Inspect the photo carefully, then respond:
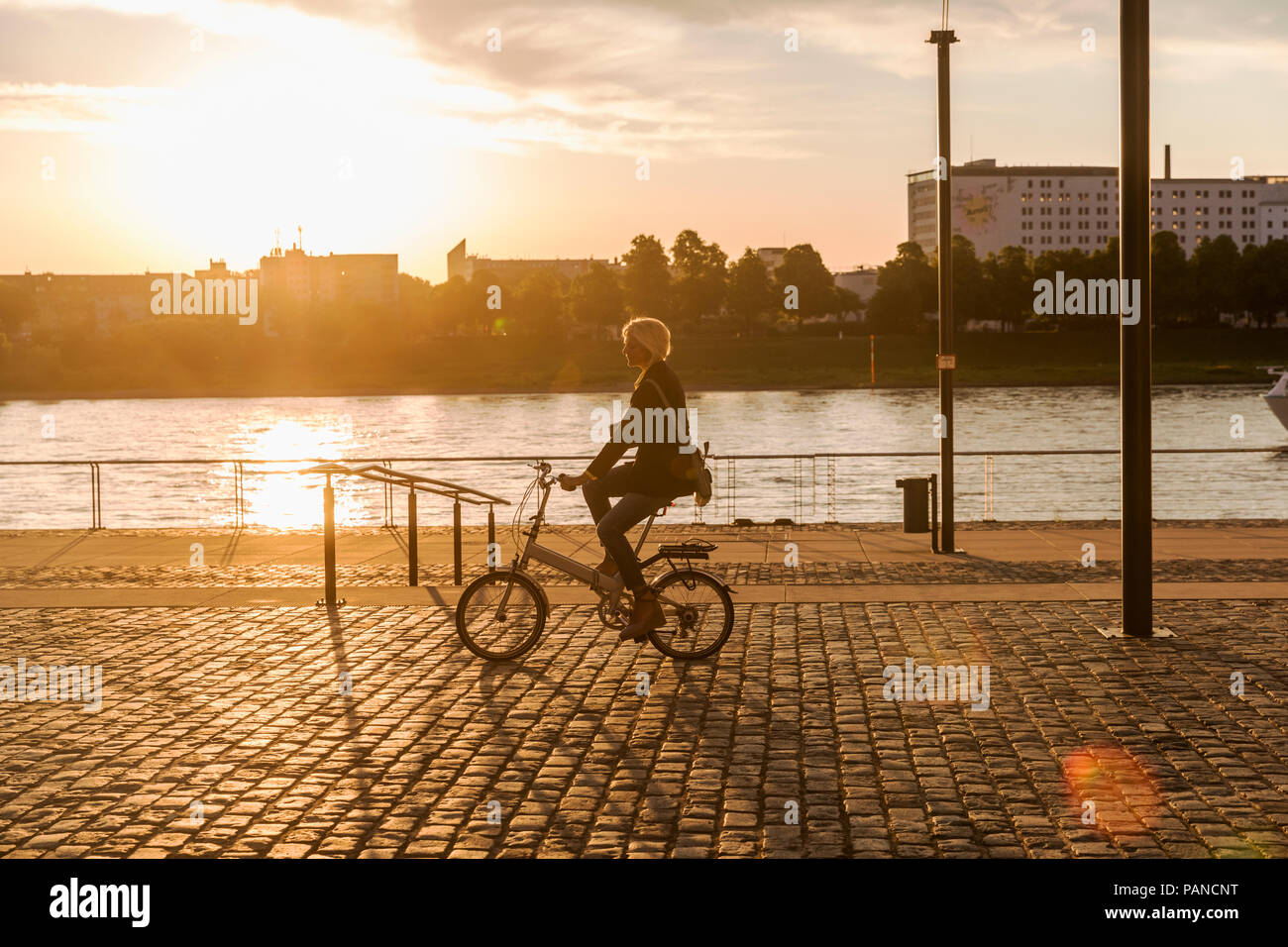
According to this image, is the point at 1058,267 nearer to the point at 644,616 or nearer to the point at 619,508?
the point at 644,616

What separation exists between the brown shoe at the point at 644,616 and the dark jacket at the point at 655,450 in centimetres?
66

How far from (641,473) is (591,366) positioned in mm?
103394

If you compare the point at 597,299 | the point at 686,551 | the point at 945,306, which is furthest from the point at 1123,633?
the point at 597,299

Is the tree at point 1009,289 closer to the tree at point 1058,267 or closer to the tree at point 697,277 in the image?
the tree at point 1058,267

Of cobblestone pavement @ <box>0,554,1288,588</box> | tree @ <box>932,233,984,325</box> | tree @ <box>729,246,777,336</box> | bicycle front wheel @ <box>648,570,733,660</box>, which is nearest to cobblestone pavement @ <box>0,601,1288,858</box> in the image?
bicycle front wheel @ <box>648,570,733,660</box>

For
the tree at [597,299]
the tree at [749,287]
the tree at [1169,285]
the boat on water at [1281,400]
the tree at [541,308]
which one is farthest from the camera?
the tree at [749,287]

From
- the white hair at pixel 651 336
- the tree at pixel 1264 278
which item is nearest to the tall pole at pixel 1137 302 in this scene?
the white hair at pixel 651 336

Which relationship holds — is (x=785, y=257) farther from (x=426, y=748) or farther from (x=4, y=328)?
(x=426, y=748)

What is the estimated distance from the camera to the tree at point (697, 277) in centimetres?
14112

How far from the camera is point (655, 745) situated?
23.9ft

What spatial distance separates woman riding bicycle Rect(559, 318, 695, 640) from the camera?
8.88m

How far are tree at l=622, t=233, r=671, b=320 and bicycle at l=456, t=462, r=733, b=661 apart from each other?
13062 cm

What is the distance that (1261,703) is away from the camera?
26.3 ft
